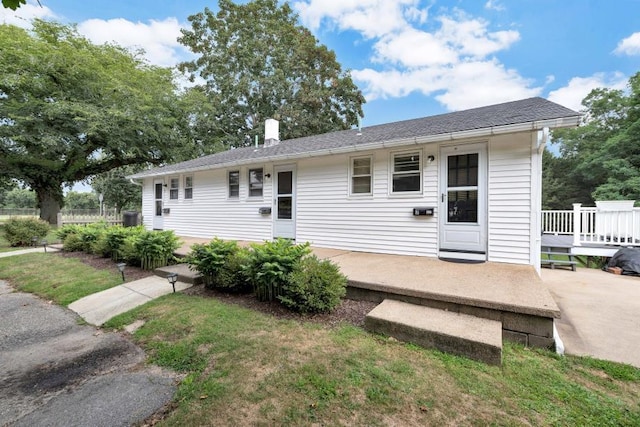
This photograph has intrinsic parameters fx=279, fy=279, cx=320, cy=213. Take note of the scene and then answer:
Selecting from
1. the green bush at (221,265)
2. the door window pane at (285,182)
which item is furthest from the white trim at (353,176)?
the green bush at (221,265)

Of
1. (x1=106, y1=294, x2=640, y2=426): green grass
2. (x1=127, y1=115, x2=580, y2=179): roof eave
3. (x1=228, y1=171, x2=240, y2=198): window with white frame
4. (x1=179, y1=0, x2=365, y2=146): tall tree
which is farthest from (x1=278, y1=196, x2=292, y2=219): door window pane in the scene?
(x1=179, y1=0, x2=365, y2=146): tall tree

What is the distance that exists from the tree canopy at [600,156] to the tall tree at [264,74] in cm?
1364

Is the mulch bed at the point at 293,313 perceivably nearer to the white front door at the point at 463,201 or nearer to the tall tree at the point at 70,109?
the white front door at the point at 463,201

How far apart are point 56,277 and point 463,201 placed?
7.95 m

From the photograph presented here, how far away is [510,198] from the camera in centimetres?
487

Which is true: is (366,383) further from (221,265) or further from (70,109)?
(70,109)

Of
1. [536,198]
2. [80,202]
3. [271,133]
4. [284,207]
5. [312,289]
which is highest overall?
[271,133]

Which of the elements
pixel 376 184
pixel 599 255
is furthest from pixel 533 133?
pixel 599 255

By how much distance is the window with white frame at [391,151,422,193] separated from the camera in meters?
5.76

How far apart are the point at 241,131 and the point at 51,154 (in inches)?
404

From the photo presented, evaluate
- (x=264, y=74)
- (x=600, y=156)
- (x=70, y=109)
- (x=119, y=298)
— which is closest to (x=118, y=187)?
(x=70, y=109)

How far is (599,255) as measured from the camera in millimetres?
6852

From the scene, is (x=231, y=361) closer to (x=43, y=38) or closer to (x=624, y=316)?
(x=624, y=316)

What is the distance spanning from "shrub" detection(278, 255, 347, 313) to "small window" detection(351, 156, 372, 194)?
337 centimetres
